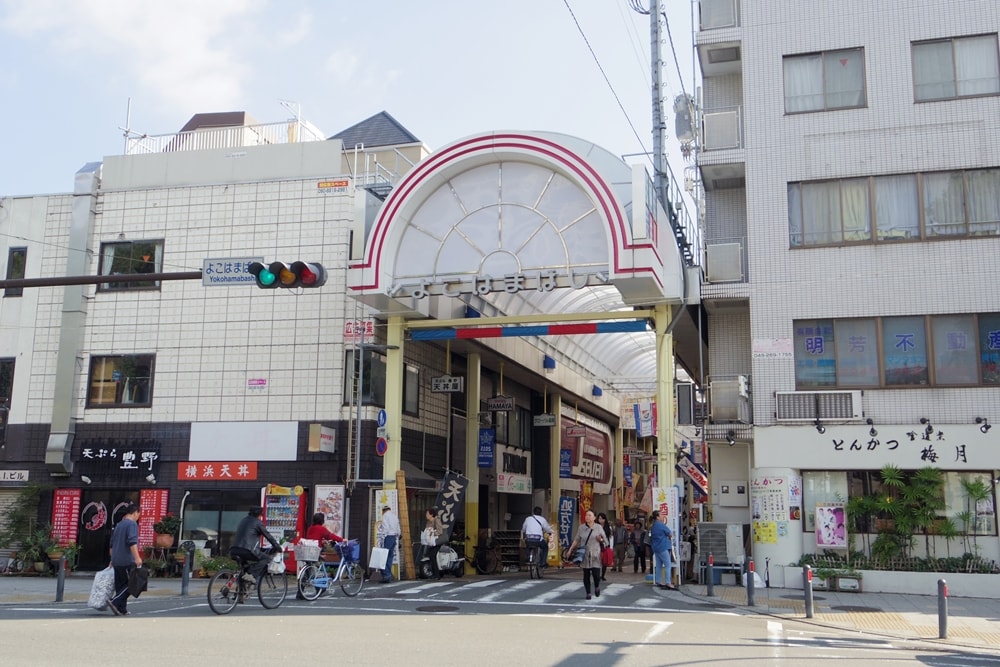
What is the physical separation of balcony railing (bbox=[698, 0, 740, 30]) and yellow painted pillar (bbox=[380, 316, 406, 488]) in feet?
36.2

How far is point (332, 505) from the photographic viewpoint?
24375mm

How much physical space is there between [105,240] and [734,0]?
18311mm

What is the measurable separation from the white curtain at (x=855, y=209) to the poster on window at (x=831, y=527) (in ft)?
20.8

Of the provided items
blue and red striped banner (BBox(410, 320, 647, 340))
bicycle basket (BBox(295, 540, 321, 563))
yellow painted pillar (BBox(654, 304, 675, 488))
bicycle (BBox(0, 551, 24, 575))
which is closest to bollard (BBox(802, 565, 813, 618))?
yellow painted pillar (BBox(654, 304, 675, 488))

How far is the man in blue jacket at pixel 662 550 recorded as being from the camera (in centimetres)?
2039

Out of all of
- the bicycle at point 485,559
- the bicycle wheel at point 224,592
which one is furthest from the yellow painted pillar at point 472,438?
the bicycle wheel at point 224,592

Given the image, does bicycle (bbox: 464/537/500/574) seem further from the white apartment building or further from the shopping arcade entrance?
the white apartment building

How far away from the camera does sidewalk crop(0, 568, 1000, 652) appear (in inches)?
588

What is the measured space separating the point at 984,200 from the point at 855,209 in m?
2.78

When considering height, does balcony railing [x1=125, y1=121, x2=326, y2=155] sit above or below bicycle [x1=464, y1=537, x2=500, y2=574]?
above

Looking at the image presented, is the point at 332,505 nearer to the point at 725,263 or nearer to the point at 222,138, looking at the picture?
the point at 725,263

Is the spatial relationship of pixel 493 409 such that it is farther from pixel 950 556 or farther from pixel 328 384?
pixel 950 556

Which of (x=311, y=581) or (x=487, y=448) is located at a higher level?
(x=487, y=448)

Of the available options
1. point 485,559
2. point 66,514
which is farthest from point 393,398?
point 66,514
